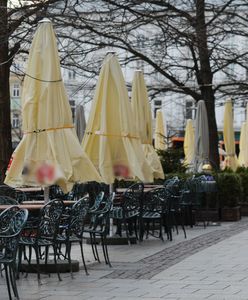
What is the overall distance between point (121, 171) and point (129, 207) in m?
0.66

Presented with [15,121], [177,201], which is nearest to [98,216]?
[177,201]

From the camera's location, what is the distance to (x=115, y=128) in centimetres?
1425

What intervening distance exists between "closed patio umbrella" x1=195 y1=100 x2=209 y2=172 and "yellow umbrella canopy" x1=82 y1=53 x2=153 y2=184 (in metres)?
7.29

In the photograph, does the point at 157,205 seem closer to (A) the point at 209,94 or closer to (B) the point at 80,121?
(B) the point at 80,121

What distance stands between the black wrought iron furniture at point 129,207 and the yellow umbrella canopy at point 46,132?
7.26ft

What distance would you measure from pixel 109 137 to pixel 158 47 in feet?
31.0

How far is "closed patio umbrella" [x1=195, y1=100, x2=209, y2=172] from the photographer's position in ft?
70.8

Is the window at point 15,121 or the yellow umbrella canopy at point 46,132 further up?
the window at point 15,121

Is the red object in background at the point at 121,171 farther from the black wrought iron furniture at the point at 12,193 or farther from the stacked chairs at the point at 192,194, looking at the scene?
the stacked chairs at the point at 192,194

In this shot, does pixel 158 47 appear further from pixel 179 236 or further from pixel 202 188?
pixel 179 236

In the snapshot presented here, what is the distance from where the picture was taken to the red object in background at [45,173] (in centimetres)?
1131

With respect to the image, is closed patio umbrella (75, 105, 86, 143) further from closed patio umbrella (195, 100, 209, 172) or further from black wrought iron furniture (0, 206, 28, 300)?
black wrought iron furniture (0, 206, 28, 300)

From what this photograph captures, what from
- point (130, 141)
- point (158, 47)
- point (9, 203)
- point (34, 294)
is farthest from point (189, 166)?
point (34, 294)

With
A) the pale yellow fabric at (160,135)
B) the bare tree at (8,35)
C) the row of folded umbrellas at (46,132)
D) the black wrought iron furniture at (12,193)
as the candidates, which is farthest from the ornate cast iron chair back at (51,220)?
the pale yellow fabric at (160,135)
